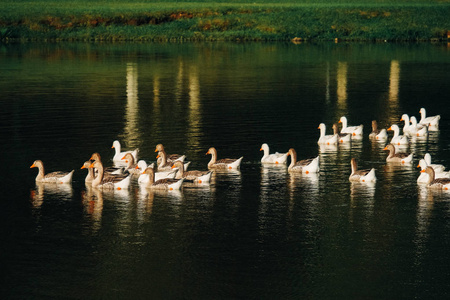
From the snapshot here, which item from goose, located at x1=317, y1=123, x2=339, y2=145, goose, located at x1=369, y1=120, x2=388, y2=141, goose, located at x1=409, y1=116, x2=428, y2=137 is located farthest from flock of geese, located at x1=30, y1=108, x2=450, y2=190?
goose, located at x1=409, y1=116, x2=428, y2=137

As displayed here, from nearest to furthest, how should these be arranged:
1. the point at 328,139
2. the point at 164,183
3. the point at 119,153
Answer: the point at 164,183
the point at 119,153
the point at 328,139

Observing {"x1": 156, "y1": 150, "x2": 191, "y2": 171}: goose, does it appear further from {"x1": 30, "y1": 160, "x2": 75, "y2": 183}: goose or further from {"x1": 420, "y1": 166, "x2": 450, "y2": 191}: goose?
{"x1": 420, "y1": 166, "x2": 450, "y2": 191}: goose

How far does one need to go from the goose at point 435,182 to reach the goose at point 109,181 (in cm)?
903

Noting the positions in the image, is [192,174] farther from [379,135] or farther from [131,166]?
[379,135]

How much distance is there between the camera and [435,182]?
25.9 metres

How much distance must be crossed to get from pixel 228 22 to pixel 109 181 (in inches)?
3633

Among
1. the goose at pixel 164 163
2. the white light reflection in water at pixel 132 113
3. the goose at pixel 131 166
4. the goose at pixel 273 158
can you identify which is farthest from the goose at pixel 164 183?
the white light reflection in water at pixel 132 113

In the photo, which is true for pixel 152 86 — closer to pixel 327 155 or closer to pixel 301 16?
pixel 327 155

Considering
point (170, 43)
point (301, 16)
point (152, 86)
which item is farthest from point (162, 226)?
point (301, 16)

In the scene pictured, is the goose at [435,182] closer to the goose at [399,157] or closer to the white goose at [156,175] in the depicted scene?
the goose at [399,157]

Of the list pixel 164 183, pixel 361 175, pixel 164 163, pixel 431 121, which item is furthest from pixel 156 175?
pixel 431 121

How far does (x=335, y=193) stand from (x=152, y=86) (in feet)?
107

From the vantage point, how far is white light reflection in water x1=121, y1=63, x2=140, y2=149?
1366 inches

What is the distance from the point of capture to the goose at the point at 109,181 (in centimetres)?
2591
